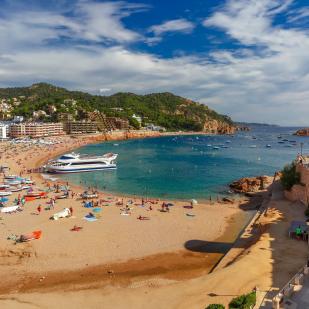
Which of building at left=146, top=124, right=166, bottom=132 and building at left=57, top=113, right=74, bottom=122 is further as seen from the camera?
building at left=146, top=124, right=166, bottom=132

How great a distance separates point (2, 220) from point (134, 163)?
43.9 meters

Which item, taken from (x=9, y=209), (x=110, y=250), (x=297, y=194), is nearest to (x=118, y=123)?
(x=9, y=209)

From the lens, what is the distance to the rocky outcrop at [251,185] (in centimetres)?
4454

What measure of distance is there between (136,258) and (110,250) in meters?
2.27

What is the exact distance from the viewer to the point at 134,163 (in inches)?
2864

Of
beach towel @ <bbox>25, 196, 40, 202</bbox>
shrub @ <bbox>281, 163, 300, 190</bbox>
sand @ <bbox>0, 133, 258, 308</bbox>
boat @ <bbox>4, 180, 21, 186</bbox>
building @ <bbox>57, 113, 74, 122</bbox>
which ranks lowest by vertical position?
sand @ <bbox>0, 133, 258, 308</bbox>

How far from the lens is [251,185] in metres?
45.8

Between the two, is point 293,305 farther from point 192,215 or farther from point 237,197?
point 237,197

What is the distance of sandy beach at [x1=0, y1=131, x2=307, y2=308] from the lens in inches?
671

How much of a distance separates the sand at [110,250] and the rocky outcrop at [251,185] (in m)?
8.42

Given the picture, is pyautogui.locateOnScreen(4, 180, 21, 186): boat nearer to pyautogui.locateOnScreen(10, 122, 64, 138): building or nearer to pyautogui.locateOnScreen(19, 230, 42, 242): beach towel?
pyautogui.locateOnScreen(19, 230, 42, 242): beach towel

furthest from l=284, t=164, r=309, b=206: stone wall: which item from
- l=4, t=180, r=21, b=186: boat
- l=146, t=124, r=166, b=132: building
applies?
l=146, t=124, r=166, b=132: building

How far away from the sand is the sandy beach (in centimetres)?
6

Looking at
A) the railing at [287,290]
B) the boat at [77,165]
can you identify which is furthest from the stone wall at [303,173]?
the boat at [77,165]
